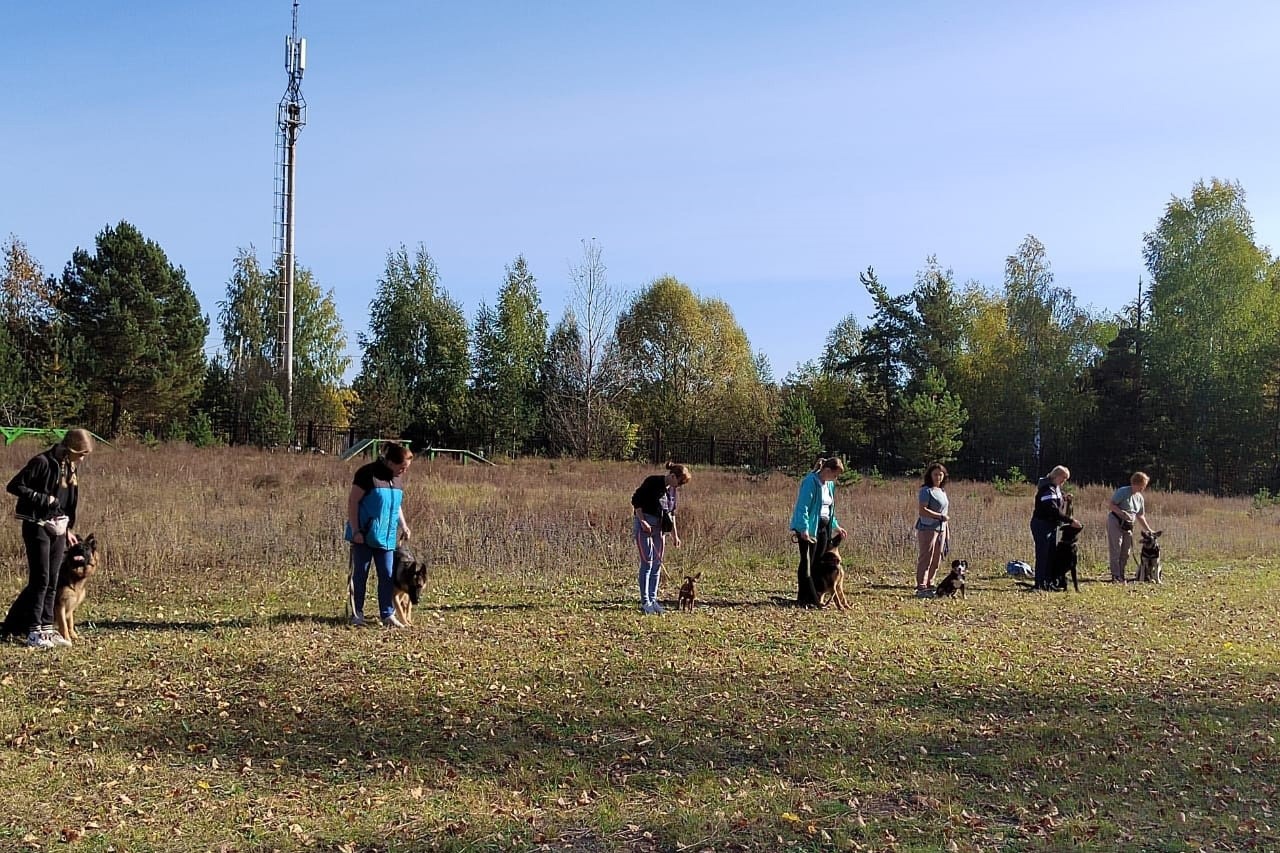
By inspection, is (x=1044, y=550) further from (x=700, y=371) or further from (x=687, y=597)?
(x=700, y=371)

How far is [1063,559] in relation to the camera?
12.4 meters

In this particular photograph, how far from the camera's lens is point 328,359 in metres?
50.7

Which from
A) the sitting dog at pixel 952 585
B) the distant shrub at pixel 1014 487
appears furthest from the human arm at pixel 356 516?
the distant shrub at pixel 1014 487

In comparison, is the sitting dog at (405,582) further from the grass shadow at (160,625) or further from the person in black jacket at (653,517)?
the person in black jacket at (653,517)

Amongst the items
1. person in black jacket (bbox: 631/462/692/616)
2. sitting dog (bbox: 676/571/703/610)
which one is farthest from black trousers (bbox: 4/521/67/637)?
sitting dog (bbox: 676/571/703/610)

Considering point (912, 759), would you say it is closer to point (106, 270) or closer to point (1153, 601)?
point (1153, 601)

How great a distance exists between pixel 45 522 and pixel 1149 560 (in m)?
12.7

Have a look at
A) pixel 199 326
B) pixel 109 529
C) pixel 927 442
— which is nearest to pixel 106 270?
pixel 199 326

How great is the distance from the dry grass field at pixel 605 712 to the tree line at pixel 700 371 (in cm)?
2004

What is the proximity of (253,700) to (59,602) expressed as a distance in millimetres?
2422

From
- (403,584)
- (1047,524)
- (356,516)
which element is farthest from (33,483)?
(1047,524)

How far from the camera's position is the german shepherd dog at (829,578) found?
1047 centimetres

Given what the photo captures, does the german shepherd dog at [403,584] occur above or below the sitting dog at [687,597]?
above

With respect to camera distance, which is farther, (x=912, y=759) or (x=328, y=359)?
(x=328, y=359)
